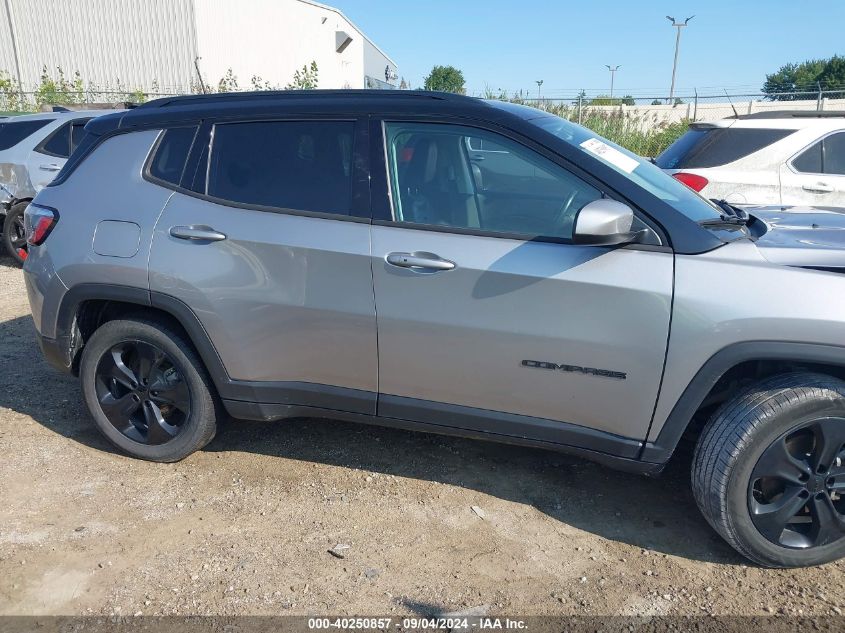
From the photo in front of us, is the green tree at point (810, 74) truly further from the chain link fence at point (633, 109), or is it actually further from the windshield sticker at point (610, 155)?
the windshield sticker at point (610, 155)

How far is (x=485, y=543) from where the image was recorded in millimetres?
2953

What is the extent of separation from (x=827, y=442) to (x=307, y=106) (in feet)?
8.81

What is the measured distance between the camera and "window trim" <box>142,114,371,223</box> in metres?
3.06

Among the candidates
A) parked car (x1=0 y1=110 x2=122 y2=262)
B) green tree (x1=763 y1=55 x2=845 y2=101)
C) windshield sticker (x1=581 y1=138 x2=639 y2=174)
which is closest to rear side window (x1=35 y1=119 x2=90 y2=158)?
parked car (x1=0 y1=110 x2=122 y2=262)

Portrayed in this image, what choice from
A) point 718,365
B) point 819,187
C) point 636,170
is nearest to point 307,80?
point 819,187

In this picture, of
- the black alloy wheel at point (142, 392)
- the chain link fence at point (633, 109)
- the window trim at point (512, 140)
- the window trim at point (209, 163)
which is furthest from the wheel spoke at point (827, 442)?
the chain link fence at point (633, 109)

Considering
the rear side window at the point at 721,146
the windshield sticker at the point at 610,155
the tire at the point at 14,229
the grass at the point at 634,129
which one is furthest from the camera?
the grass at the point at 634,129

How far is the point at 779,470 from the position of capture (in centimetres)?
264

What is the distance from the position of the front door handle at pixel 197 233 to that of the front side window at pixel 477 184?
2.91 ft

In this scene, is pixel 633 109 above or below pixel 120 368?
above

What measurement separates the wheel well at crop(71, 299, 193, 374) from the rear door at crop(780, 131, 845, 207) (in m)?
5.47

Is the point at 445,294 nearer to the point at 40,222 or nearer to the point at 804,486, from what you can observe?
the point at 804,486

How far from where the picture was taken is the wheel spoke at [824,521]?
266 cm

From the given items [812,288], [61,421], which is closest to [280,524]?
[61,421]
